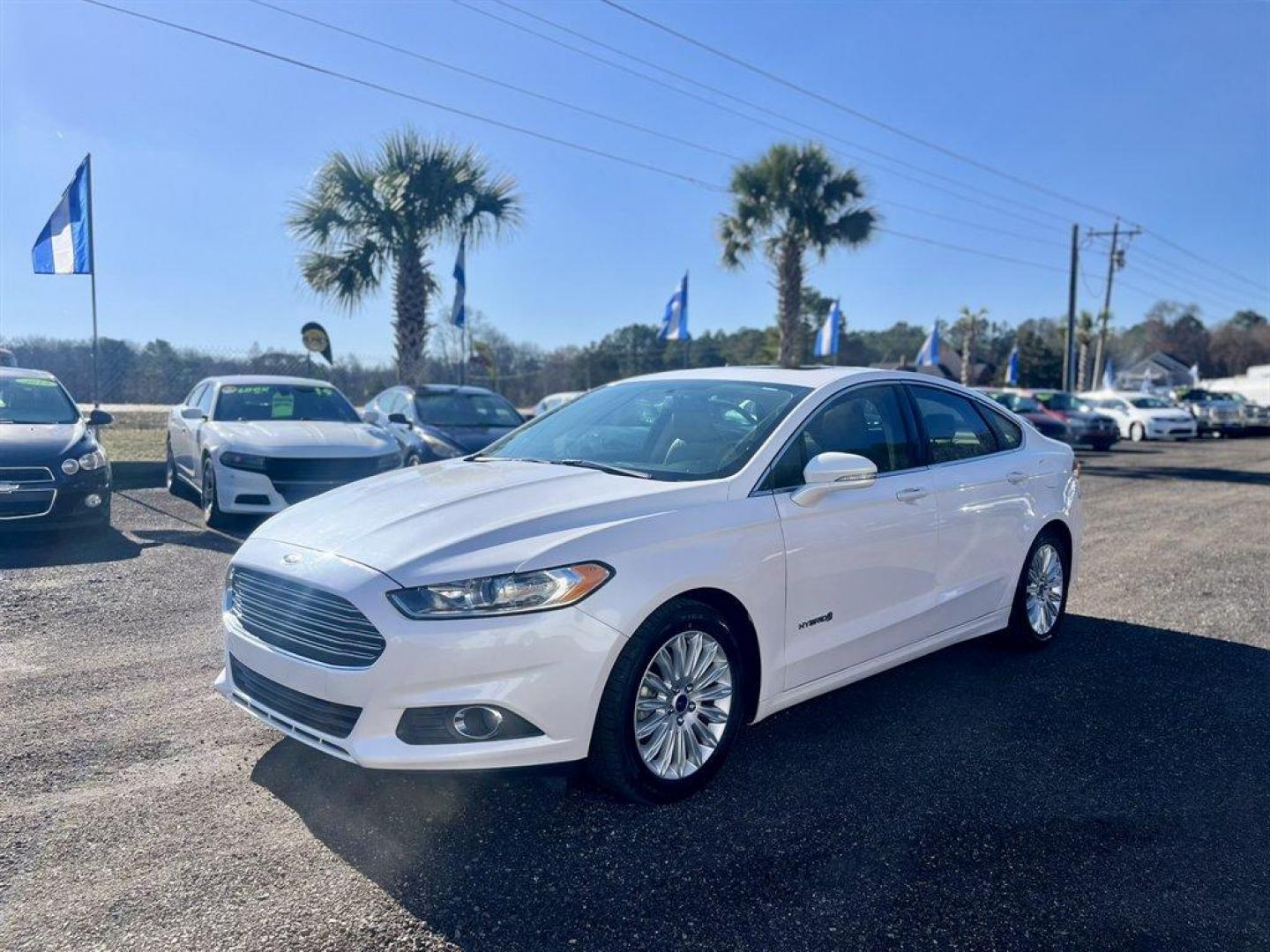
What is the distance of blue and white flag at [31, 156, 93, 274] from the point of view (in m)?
11.9

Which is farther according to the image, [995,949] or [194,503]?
[194,503]

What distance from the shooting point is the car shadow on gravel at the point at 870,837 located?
2713mm

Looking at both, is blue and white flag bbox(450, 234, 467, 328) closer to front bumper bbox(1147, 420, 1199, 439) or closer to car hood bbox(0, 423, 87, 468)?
car hood bbox(0, 423, 87, 468)

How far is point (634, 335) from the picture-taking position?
53938 mm

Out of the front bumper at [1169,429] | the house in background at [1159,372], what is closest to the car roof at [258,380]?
the front bumper at [1169,429]

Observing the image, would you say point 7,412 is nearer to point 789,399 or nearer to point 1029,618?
point 789,399

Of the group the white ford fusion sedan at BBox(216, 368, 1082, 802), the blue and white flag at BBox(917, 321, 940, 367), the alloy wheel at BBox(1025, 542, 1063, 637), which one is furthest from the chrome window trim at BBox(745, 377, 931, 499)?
the blue and white flag at BBox(917, 321, 940, 367)

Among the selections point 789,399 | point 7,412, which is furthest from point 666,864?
point 7,412

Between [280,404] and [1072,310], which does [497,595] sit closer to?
[280,404]

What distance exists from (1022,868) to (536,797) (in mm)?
1696

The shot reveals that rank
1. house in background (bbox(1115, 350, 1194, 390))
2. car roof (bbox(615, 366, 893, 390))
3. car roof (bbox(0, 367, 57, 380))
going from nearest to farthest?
car roof (bbox(615, 366, 893, 390)), car roof (bbox(0, 367, 57, 380)), house in background (bbox(1115, 350, 1194, 390))

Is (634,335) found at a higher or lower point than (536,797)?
higher

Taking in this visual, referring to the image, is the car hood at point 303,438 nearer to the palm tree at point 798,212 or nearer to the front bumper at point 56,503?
the front bumper at point 56,503

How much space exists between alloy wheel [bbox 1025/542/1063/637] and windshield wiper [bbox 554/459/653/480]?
107 inches
